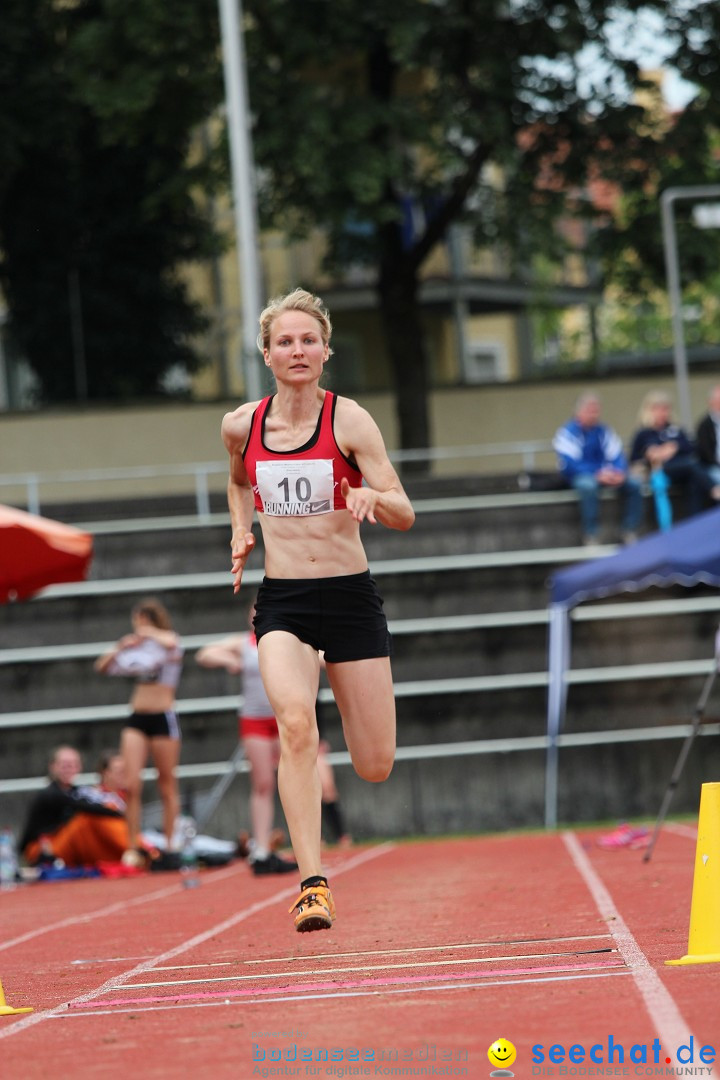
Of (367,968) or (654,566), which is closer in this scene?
(367,968)

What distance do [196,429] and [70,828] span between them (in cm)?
994

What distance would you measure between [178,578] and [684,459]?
18.0ft

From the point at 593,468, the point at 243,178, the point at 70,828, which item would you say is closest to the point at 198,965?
the point at 70,828

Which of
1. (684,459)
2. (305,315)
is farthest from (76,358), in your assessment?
(305,315)

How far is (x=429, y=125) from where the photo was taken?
75.9ft

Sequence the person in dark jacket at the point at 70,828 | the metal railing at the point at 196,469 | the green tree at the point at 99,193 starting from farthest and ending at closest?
1. the green tree at the point at 99,193
2. the metal railing at the point at 196,469
3. the person in dark jacket at the point at 70,828

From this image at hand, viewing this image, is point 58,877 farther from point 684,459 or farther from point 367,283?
point 367,283

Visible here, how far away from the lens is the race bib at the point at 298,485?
271 inches

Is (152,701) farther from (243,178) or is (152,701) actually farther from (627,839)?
(243,178)

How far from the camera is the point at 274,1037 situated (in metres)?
5.00

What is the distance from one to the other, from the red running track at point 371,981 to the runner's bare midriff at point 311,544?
4.85ft

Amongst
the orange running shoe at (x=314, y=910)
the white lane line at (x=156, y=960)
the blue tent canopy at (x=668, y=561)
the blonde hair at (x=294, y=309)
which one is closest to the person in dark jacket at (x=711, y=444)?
the blue tent canopy at (x=668, y=561)

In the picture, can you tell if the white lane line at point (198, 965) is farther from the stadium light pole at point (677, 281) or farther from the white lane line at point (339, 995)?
the stadium light pole at point (677, 281)

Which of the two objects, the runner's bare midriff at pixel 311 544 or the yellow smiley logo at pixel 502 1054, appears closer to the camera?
the yellow smiley logo at pixel 502 1054
